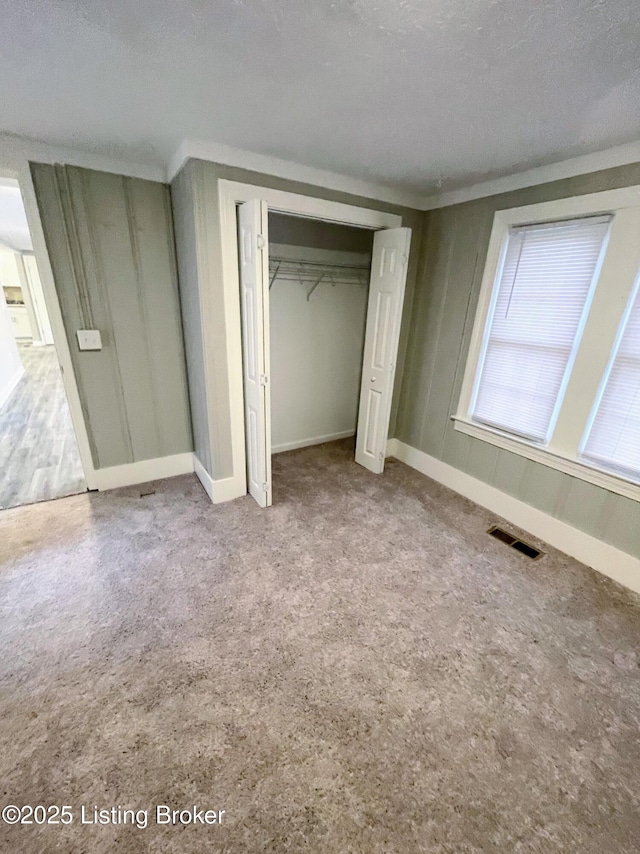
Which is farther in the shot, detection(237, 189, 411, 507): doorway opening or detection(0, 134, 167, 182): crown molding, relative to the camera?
detection(237, 189, 411, 507): doorway opening

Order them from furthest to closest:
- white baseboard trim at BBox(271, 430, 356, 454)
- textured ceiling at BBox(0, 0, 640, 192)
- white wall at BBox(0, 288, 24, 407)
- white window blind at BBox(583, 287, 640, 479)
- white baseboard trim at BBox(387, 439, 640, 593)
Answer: white wall at BBox(0, 288, 24, 407), white baseboard trim at BBox(271, 430, 356, 454), white baseboard trim at BBox(387, 439, 640, 593), white window blind at BBox(583, 287, 640, 479), textured ceiling at BBox(0, 0, 640, 192)

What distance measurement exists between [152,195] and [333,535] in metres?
2.75

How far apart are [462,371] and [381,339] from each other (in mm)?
730

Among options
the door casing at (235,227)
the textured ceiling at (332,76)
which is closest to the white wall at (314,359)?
the door casing at (235,227)

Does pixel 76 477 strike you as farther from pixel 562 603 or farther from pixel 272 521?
pixel 562 603

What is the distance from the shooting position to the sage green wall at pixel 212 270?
2143 mm

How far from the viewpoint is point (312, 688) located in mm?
1499

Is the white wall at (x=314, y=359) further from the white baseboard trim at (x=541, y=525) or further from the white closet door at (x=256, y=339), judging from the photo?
the white baseboard trim at (x=541, y=525)

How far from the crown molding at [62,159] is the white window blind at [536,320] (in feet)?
8.57

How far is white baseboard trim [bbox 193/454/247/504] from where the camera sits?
275 cm

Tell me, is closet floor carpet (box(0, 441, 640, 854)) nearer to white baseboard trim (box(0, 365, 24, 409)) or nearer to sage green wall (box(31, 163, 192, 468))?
sage green wall (box(31, 163, 192, 468))

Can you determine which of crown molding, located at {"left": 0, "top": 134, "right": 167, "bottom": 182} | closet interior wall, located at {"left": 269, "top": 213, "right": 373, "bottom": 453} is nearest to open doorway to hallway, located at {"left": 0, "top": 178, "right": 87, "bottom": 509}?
crown molding, located at {"left": 0, "top": 134, "right": 167, "bottom": 182}

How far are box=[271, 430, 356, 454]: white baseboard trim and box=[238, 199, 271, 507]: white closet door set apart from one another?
0.94 metres

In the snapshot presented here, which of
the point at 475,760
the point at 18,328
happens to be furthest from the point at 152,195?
the point at 18,328
